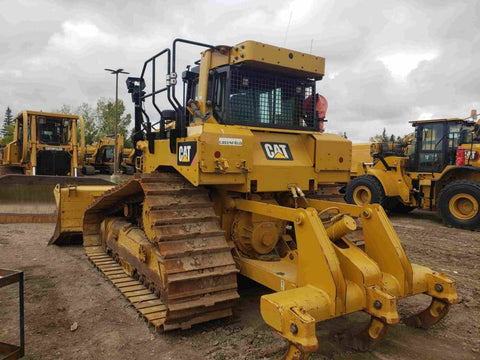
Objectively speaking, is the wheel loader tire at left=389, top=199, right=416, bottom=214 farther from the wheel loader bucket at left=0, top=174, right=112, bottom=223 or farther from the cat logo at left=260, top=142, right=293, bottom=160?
the cat logo at left=260, top=142, right=293, bottom=160

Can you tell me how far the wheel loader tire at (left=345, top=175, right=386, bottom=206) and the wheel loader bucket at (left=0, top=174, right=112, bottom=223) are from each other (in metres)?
7.22

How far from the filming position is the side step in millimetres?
3815

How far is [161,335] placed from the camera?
3668mm

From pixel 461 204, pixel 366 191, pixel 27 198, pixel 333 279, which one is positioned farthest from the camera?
pixel 366 191

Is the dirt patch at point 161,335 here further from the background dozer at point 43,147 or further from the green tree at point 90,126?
the green tree at point 90,126

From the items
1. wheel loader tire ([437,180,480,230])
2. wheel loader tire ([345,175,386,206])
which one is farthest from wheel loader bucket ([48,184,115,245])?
wheel loader tire ([437,180,480,230])

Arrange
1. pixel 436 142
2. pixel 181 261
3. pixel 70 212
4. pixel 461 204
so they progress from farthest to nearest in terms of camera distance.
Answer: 1. pixel 436 142
2. pixel 461 204
3. pixel 70 212
4. pixel 181 261

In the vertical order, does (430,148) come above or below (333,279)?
above

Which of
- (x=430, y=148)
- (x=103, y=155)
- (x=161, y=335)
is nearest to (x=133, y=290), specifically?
(x=161, y=335)

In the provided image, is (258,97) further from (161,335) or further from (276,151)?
(161,335)

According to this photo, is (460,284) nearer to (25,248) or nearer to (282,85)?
(282,85)

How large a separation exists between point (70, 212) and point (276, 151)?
4231 millimetres

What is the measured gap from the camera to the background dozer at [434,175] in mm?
10000

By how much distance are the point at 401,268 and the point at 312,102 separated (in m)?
2.46
